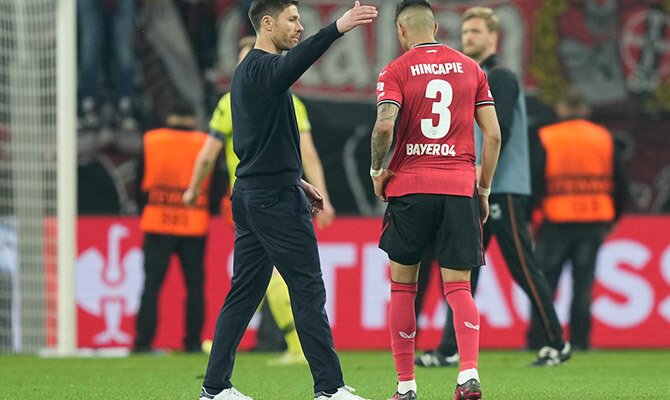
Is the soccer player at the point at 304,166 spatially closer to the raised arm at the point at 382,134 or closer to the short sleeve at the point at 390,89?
the raised arm at the point at 382,134

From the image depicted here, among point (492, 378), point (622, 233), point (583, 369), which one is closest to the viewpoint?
point (492, 378)

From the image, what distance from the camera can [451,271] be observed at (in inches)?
252

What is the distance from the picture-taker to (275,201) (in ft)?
20.6

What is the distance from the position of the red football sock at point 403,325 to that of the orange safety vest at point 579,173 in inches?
198

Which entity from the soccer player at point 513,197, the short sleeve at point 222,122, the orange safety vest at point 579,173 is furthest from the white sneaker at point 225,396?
the orange safety vest at point 579,173

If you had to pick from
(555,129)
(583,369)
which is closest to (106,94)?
(555,129)

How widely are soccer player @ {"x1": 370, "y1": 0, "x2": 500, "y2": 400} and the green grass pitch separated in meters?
0.74

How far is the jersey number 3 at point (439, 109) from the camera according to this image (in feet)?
20.9

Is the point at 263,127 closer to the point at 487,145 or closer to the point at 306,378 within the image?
the point at 487,145

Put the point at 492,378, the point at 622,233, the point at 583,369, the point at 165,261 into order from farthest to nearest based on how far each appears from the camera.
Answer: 1. the point at 622,233
2. the point at 165,261
3. the point at 583,369
4. the point at 492,378

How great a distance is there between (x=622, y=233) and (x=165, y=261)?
12.2 feet

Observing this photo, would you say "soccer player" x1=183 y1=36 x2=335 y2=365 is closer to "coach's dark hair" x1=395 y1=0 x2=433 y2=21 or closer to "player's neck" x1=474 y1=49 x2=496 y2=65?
"player's neck" x1=474 y1=49 x2=496 y2=65

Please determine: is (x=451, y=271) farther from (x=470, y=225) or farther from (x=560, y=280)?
(x=560, y=280)

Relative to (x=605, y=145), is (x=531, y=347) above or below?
below
